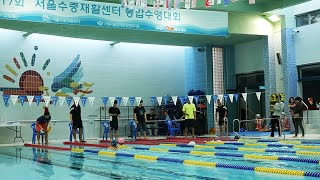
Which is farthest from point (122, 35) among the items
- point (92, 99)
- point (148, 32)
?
point (92, 99)

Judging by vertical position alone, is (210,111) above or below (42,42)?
below

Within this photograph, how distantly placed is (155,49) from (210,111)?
4160 millimetres

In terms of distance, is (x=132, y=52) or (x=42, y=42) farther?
(x=132, y=52)

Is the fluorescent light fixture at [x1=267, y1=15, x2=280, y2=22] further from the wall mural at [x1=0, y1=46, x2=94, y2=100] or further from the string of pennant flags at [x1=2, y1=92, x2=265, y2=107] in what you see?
the wall mural at [x1=0, y1=46, x2=94, y2=100]

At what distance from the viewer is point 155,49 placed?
22.0 m

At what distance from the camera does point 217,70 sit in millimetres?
22031

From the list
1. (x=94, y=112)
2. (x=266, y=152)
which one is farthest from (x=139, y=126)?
(x=266, y=152)

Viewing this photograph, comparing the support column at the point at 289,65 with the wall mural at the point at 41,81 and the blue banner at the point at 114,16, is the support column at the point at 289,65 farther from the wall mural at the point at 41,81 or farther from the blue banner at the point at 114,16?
the wall mural at the point at 41,81

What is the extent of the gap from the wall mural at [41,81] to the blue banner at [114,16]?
3998mm

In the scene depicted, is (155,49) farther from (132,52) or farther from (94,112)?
(94,112)

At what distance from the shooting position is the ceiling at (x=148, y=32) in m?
16.2

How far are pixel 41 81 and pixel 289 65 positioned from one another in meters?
10.9

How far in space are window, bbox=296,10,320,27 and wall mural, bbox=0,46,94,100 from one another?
387 inches

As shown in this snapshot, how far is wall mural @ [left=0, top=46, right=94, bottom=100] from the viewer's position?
701 inches
